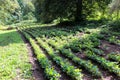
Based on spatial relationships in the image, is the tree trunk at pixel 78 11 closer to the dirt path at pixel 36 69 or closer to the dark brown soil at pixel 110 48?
the dark brown soil at pixel 110 48

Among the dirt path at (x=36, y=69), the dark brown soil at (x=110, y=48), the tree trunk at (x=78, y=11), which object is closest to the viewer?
the dirt path at (x=36, y=69)

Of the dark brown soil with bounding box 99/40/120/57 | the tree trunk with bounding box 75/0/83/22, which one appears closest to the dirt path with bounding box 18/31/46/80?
the dark brown soil with bounding box 99/40/120/57

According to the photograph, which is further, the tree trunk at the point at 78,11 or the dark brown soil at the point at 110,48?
the tree trunk at the point at 78,11

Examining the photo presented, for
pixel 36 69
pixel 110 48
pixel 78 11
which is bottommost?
pixel 78 11

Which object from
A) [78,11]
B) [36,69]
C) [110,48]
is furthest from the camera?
[78,11]

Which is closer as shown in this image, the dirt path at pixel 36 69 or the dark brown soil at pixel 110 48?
the dirt path at pixel 36 69

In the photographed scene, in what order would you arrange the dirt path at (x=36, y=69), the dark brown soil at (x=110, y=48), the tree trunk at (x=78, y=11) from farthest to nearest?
the tree trunk at (x=78, y=11) → the dark brown soil at (x=110, y=48) → the dirt path at (x=36, y=69)

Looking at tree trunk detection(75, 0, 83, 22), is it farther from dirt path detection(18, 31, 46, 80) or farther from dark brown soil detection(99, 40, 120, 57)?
dirt path detection(18, 31, 46, 80)

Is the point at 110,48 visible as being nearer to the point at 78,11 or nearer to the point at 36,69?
the point at 36,69

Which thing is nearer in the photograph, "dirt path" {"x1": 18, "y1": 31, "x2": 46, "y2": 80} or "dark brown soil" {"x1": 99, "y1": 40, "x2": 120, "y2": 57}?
"dirt path" {"x1": 18, "y1": 31, "x2": 46, "y2": 80}

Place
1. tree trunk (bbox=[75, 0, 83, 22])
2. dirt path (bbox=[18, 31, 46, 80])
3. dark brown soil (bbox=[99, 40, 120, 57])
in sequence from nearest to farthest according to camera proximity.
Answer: dirt path (bbox=[18, 31, 46, 80]), dark brown soil (bbox=[99, 40, 120, 57]), tree trunk (bbox=[75, 0, 83, 22])

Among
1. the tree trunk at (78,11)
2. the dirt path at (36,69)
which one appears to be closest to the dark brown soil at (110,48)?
the dirt path at (36,69)

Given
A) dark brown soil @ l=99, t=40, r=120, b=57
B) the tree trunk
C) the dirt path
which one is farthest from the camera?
the tree trunk

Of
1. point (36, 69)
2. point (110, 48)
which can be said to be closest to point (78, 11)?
point (110, 48)
